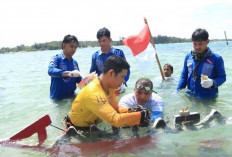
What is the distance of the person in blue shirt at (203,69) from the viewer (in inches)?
190

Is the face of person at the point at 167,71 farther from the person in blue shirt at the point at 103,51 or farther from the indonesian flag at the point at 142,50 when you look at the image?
the person in blue shirt at the point at 103,51

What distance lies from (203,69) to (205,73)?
3.6 inches

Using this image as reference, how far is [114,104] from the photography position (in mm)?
3707

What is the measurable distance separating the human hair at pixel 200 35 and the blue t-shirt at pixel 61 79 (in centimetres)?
274

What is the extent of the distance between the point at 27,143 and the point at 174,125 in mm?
2379

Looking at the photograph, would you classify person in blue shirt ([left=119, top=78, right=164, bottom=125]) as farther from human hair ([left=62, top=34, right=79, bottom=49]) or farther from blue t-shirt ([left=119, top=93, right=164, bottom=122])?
human hair ([left=62, top=34, right=79, bottom=49])

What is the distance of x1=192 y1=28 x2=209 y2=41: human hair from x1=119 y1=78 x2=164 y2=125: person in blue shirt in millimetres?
1331

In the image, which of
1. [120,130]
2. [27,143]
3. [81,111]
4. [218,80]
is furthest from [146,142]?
[218,80]

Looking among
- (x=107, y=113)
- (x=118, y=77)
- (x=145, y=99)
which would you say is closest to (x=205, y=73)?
(x=145, y=99)

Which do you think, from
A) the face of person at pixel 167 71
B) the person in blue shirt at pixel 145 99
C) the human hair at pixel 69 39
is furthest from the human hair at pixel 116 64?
the face of person at pixel 167 71

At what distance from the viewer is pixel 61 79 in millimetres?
5781

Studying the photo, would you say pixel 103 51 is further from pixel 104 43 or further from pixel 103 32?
pixel 103 32

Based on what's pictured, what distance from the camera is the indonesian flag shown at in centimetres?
708

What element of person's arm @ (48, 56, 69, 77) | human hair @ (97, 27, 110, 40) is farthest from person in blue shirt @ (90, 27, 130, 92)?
person's arm @ (48, 56, 69, 77)
